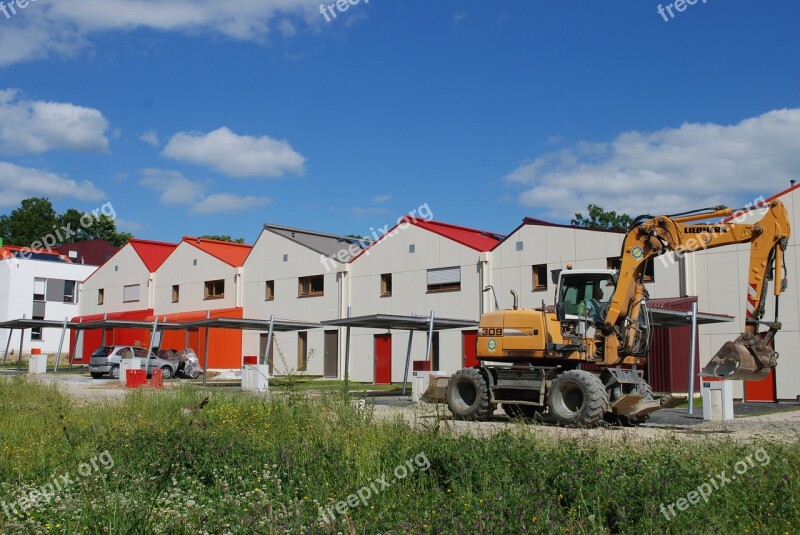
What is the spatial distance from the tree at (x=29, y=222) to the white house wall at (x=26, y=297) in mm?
36181

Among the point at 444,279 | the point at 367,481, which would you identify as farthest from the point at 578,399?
the point at 444,279

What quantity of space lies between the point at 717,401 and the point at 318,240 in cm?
3073

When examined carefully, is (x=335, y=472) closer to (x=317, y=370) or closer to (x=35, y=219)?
(x=317, y=370)

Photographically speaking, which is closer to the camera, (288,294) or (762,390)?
(762,390)

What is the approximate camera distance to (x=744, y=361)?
1319 centimetres

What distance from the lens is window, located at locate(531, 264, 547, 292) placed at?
1264 inches

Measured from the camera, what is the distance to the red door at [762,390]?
25.8 m

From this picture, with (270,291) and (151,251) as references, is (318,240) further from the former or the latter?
(151,251)

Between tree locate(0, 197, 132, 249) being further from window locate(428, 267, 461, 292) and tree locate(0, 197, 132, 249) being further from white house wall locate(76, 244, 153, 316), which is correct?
window locate(428, 267, 461, 292)

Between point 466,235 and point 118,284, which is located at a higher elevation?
point 466,235

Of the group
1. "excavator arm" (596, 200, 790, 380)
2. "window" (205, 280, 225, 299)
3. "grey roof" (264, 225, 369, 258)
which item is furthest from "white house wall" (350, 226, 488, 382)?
"excavator arm" (596, 200, 790, 380)

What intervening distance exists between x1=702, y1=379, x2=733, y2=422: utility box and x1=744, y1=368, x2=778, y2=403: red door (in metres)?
8.99

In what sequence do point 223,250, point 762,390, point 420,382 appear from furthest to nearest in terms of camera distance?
point 223,250
point 762,390
point 420,382

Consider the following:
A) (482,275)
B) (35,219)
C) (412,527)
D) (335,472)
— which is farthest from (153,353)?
(35,219)
